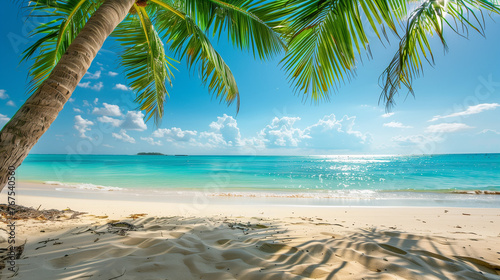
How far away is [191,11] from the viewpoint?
3822mm

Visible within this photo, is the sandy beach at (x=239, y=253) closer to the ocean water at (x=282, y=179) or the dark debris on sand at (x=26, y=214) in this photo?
the dark debris on sand at (x=26, y=214)

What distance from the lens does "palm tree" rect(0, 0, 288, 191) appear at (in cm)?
161

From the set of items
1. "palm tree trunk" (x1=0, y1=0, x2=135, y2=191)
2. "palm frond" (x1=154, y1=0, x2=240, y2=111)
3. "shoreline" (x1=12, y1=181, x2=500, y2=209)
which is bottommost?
"shoreline" (x1=12, y1=181, x2=500, y2=209)

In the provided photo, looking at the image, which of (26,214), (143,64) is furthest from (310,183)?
(26,214)

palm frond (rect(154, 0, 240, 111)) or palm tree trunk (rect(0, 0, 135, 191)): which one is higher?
palm frond (rect(154, 0, 240, 111))

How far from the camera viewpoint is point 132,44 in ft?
15.5

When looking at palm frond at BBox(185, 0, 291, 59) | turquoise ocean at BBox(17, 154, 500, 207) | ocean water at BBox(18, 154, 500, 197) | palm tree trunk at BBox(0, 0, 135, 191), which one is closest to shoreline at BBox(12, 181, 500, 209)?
turquoise ocean at BBox(17, 154, 500, 207)

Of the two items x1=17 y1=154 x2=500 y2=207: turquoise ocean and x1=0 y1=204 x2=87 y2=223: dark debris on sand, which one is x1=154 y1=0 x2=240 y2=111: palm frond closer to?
x1=0 y1=204 x2=87 y2=223: dark debris on sand

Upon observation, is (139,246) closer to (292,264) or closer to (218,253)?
(218,253)

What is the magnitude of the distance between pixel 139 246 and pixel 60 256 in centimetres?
60

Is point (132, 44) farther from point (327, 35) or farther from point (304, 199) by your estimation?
point (304, 199)

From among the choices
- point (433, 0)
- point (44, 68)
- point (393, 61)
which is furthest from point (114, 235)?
point (433, 0)

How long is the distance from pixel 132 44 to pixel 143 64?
41 cm

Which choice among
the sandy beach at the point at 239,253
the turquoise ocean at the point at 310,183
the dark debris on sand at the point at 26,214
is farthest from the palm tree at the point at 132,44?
the turquoise ocean at the point at 310,183
